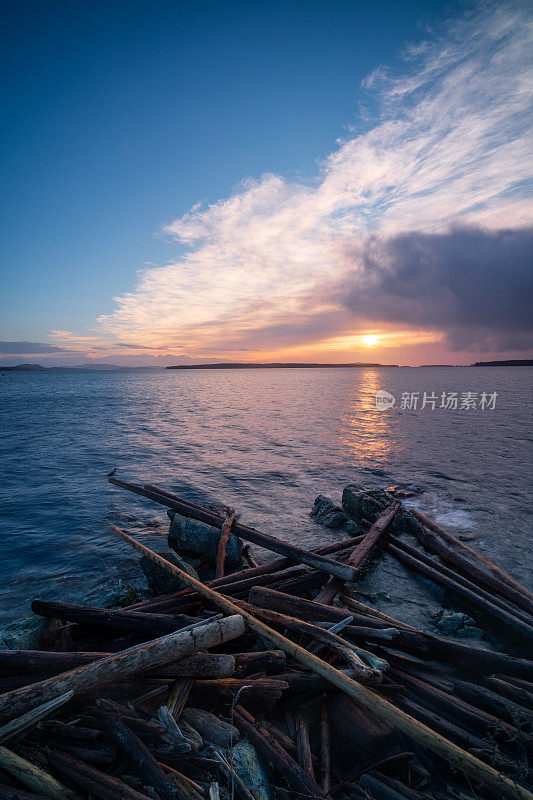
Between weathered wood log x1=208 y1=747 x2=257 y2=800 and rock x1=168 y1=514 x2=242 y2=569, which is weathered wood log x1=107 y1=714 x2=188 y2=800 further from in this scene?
rock x1=168 y1=514 x2=242 y2=569

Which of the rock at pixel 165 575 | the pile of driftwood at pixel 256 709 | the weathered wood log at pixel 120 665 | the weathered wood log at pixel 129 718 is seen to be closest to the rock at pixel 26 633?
the pile of driftwood at pixel 256 709

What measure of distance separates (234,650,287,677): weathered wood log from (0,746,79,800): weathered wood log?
1.69 meters

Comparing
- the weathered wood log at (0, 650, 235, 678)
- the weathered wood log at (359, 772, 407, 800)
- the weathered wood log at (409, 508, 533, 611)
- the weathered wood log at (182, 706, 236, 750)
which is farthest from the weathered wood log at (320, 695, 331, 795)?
the weathered wood log at (409, 508, 533, 611)

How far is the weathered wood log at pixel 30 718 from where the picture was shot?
262 centimetres

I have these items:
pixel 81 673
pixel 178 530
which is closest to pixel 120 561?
pixel 178 530

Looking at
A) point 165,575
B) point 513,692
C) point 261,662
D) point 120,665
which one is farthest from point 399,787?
point 165,575

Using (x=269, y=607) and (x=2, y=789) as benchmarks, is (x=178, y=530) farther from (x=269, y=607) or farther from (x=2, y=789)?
(x=2, y=789)

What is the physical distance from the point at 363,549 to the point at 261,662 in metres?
4.29

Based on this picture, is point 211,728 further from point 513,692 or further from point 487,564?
point 487,564

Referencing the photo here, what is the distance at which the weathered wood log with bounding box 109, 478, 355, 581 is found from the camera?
19.4ft

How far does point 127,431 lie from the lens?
28.7 metres

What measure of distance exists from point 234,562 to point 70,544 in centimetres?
549

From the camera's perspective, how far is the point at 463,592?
19.9 ft

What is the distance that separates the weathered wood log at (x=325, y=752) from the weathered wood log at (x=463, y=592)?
3660mm
